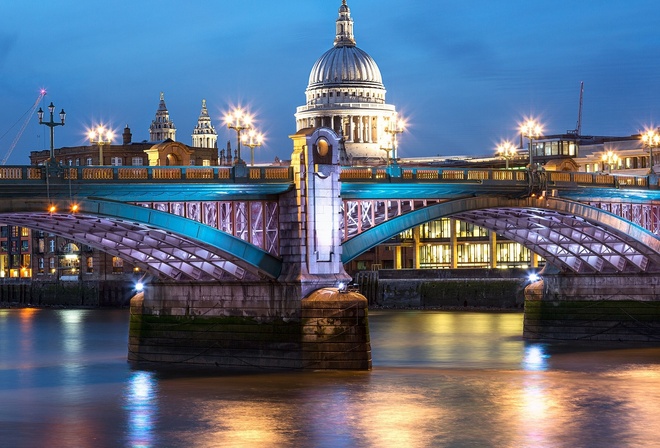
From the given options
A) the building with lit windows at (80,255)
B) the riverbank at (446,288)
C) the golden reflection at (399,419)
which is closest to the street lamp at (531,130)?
the golden reflection at (399,419)

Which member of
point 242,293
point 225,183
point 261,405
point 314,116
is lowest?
point 261,405

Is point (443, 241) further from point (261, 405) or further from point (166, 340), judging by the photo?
point (261, 405)

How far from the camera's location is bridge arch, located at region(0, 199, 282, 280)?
51.5 meters

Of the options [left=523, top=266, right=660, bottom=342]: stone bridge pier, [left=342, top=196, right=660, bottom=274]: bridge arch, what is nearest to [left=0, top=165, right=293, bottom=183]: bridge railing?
[left=342, top=196, right=660, bottom=274]: bridge arch

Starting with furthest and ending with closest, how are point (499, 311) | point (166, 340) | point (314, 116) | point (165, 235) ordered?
1. point (314, 116)
2. point (499, 311)
3. point (166, 340)
4. point (165, 235)

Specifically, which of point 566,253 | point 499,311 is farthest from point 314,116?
point 566,253

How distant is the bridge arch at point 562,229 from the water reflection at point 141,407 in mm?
10869

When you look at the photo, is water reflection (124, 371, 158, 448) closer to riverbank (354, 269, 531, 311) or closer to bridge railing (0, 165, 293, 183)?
bridge railing (0, 165, 293, 183)

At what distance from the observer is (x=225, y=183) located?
5453 cm

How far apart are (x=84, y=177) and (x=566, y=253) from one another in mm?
32115

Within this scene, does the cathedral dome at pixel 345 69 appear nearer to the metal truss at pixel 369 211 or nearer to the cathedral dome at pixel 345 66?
the cathedral dome at pixel 345 66

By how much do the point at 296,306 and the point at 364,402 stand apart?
8.59 meters

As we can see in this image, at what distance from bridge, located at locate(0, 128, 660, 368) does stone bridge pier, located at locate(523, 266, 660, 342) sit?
655cm

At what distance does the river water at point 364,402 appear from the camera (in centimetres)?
4188
